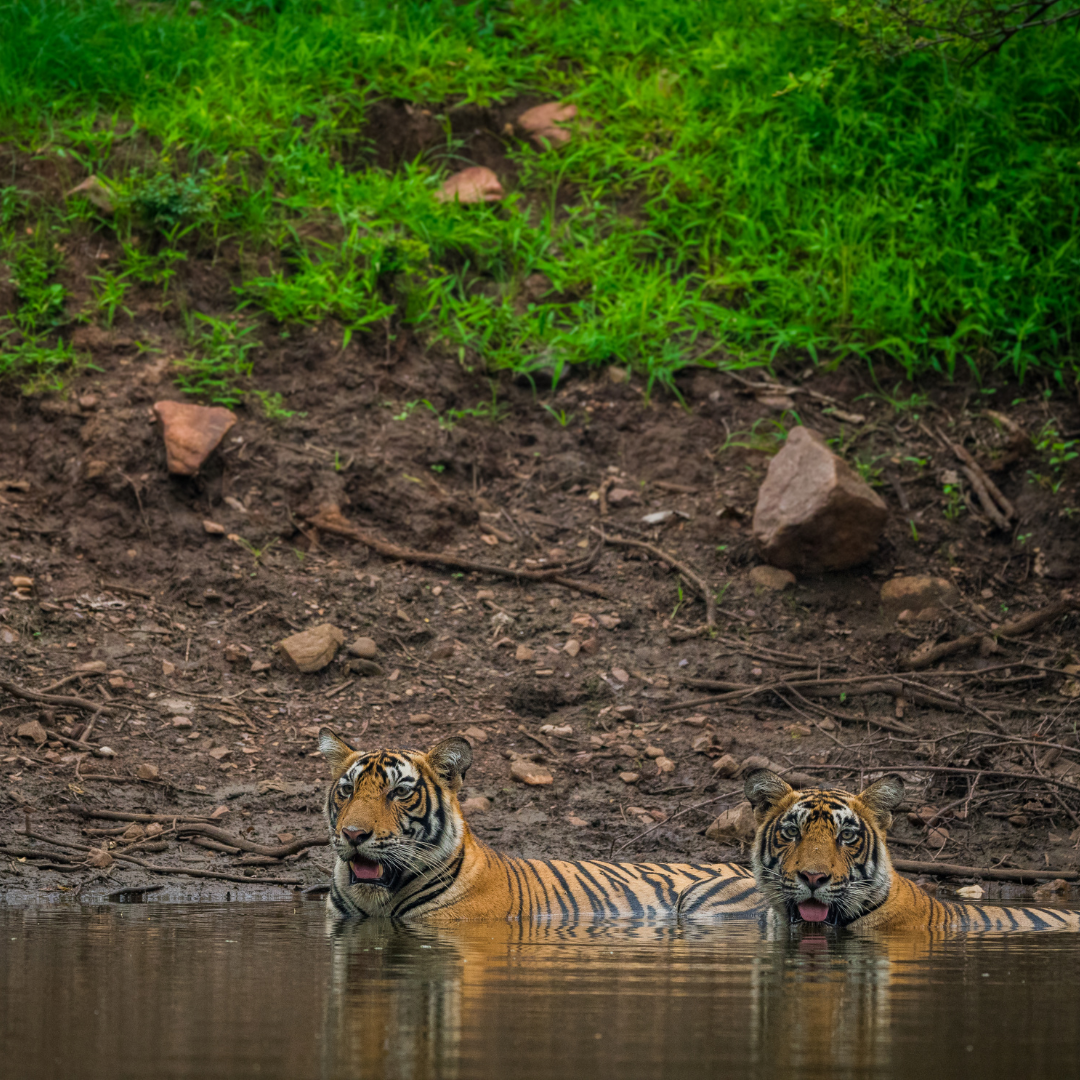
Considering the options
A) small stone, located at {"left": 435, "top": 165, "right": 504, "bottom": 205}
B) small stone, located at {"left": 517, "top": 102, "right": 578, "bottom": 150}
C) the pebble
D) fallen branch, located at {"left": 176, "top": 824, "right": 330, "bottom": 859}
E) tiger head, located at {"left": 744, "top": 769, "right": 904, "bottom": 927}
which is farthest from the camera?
small stone, located at {"left": 517, "top": 102, "right": 578, "bottom": 150}

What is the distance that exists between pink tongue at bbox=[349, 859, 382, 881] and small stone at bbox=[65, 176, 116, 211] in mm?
5872

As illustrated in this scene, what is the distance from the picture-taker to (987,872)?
568 cm

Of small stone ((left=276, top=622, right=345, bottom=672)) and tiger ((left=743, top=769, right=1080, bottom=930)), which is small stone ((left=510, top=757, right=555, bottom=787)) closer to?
small stone ((left=276, top=622, right=345, bottom=672))

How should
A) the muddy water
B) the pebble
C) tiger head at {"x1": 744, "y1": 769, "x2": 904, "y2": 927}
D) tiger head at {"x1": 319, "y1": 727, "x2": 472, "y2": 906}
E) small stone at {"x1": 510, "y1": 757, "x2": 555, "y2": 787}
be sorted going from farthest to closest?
the pebble, small stone at {"x1": 510, "y1": 757, "x2": 555, "y2": 787}, tiger head at {"x1": 319, "y1": 727, "x2": 472, "y2": 906}, tiger head at {"x1": 744, "y1": 769, "x2": 904, "y2": 927}, the muddy water

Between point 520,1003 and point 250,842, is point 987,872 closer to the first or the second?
point 250,842

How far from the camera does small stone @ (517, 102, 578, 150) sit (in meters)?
10.2

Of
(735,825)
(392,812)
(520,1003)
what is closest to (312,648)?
(392,812)

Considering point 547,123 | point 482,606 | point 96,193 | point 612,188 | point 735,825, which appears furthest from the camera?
point 547,123

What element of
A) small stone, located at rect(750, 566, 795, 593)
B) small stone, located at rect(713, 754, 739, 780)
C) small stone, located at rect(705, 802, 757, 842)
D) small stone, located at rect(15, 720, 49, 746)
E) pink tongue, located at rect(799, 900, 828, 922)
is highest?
small stone, located at rect(750, 566, 795, 593)

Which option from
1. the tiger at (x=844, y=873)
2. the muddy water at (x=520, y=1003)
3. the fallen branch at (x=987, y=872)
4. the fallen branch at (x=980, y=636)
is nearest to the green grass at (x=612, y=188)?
the fallen branch at (x=980, y=636)

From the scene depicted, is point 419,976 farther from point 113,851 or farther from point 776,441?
point 776,441

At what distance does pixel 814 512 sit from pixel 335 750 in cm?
358

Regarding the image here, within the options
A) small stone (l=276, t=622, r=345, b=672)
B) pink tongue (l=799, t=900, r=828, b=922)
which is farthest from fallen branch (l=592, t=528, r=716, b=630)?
pink tongue (l=799, t=900, r=828, b=922)

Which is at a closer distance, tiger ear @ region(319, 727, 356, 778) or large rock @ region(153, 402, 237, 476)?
tiger ear @ region(319, 727, 356, 778)
